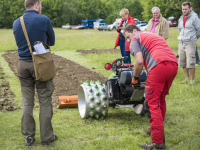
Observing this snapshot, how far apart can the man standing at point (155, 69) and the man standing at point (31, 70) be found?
1282mm

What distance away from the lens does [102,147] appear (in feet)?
12.5

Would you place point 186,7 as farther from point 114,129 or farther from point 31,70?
point 31,70

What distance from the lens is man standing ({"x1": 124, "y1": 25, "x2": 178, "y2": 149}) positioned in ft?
11.5

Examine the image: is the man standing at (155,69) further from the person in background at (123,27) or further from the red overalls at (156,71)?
the person in background at (123,27)

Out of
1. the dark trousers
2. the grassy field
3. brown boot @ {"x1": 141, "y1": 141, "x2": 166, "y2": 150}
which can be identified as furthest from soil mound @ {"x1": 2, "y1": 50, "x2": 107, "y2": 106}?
brown boot @ {"x1": 141, "y1": 141, "x2": 166, "y2": 150}

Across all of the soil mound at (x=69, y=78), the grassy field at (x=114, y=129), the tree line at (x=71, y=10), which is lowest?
the grassy field at (x=114, y=129)

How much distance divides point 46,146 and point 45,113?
0.51 m

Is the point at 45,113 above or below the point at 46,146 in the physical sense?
above

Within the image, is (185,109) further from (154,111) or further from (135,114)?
(154,111)

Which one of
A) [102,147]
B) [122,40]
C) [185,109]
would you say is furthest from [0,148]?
[122,40]

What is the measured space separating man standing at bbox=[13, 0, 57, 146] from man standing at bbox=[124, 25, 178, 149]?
128 cm

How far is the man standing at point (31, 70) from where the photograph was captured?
359cm

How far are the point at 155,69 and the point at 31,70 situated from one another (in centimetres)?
174

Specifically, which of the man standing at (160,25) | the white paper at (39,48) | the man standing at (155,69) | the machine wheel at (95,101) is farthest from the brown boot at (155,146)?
the man standing at (160,25)
